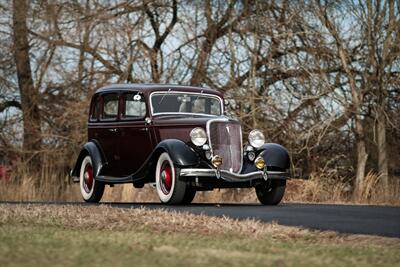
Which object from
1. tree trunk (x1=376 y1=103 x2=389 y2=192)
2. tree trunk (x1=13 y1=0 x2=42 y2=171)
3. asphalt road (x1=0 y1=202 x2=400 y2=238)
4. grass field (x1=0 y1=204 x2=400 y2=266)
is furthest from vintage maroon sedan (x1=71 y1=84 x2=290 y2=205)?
tree trunk (x1=13 y1=0 x2=42 y2=171)

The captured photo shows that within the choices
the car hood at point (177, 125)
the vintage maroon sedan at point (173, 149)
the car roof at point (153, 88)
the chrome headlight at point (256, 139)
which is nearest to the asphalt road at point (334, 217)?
the vintage maroon sedan at point (173, 149)

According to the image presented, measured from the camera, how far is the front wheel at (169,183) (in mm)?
15328

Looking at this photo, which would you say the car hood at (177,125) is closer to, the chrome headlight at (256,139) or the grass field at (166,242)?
the chrome headlight at (256,139)

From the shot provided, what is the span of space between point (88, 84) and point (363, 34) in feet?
27.7

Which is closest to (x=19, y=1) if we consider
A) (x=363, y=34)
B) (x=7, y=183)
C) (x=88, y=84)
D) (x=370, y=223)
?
(x=88, y=84)

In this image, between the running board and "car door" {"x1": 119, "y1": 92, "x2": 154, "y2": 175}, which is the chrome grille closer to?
"car door" {"x1": 119, "y1": 92, "x2": 154, "y2": 175}

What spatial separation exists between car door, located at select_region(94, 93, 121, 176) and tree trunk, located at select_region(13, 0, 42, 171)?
971cm

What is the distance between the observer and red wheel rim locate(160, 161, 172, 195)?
15643 millimetres

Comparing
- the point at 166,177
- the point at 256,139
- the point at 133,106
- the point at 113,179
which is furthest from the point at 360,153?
the point at 166,177

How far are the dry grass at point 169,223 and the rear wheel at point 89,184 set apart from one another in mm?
4574

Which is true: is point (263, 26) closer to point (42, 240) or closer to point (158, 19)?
point (158, 19)

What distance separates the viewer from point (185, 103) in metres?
17.4

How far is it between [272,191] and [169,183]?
79.8 inches

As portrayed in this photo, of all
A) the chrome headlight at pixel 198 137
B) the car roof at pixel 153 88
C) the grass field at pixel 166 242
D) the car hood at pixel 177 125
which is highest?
the car roof at pixel 153 88
